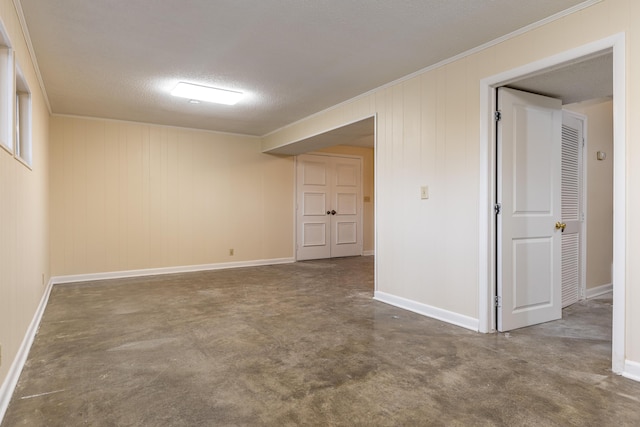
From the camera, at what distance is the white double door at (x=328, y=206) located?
762cm

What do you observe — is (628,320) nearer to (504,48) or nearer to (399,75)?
(504,48)

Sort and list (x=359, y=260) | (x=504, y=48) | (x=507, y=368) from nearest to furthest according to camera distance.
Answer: (x=507, y=368)
(x=504, y=48)
(x=359, y=260)

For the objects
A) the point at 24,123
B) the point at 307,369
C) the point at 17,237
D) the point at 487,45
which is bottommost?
the point at 307,369

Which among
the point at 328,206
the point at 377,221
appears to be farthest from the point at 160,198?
the point at 377,221

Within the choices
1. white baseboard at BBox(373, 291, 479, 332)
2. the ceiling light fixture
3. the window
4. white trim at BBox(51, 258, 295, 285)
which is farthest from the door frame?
white trim at BBox(51, 258, 295, 285)

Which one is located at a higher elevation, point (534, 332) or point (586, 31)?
point (586, 31)

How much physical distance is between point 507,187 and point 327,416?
237 centimetres

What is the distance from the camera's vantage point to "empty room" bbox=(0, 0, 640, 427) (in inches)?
84.9

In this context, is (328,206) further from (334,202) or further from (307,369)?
→ (307,369)

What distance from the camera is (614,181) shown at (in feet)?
7.83

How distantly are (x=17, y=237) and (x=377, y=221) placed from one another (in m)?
3.26

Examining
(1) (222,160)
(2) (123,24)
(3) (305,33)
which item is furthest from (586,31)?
(1) (222,160)

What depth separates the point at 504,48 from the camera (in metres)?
2.99

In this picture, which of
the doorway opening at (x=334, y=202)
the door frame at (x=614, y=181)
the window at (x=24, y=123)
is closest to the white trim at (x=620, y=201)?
the door frame at (x=614, y=181)
